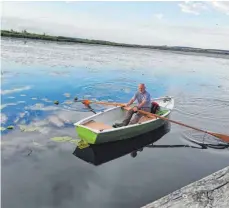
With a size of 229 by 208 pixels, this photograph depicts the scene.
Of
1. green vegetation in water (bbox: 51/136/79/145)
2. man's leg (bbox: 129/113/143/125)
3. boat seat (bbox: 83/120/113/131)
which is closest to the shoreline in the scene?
boat seat (bbox: 83/120/113/131)

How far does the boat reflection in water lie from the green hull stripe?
28 cm

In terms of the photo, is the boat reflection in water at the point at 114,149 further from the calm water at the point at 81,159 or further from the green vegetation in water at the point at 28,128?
the green vegetation in water at the point at 28,128

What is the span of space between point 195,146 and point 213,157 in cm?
96

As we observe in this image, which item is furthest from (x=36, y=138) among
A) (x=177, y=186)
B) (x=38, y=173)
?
(x=177, y=186)

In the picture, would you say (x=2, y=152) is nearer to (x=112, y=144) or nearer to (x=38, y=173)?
(x=38, y=173)

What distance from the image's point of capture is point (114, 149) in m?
11.1

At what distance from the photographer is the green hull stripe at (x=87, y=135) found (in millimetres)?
10445

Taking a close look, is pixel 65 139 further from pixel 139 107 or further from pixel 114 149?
pixel 139 107

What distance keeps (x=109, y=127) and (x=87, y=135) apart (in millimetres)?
1138

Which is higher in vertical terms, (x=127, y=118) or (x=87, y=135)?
(x=127, y=118)

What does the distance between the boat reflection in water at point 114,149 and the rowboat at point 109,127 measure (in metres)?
0.18

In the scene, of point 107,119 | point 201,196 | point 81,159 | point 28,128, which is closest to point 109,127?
point 107,119

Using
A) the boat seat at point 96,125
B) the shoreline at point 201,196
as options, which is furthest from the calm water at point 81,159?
the shoreline at point 201,196

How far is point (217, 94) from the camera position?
2398 centimetres
